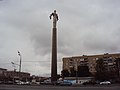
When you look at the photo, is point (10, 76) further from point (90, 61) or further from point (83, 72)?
point (83, 72)

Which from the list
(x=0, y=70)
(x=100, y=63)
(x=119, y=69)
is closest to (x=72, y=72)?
(x=100, y=63)

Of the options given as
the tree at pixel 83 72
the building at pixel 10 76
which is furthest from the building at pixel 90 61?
the building at pixel 10 76

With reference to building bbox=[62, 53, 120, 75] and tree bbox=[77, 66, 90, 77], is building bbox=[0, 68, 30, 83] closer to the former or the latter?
building bbox=[62, 53, 120, 75]

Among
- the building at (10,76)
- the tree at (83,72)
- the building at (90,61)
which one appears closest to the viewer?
the tree at (83,72)

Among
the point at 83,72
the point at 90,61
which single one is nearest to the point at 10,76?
the point at 90,61

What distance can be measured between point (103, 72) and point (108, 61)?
71.0 feet

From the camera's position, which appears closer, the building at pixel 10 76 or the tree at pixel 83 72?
the tree at pixel 83 72

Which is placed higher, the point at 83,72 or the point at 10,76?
the point at 10,76

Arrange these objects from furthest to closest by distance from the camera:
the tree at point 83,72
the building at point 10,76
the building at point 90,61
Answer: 1. the building at point 10,76
2. the building at point 90,61
3. the tree at point 83,72

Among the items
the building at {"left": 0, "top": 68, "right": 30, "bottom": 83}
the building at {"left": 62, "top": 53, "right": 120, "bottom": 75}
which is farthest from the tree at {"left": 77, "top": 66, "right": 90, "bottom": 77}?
the building at {"left": 0, "top": 68, "right": 30, "bottom": 83}

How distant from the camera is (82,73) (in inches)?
4523

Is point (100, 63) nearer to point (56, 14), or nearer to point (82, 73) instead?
point (82, 73)

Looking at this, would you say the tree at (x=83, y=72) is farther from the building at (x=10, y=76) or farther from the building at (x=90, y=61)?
the building at (x=10, y=76)

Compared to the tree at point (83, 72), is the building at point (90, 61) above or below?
above
